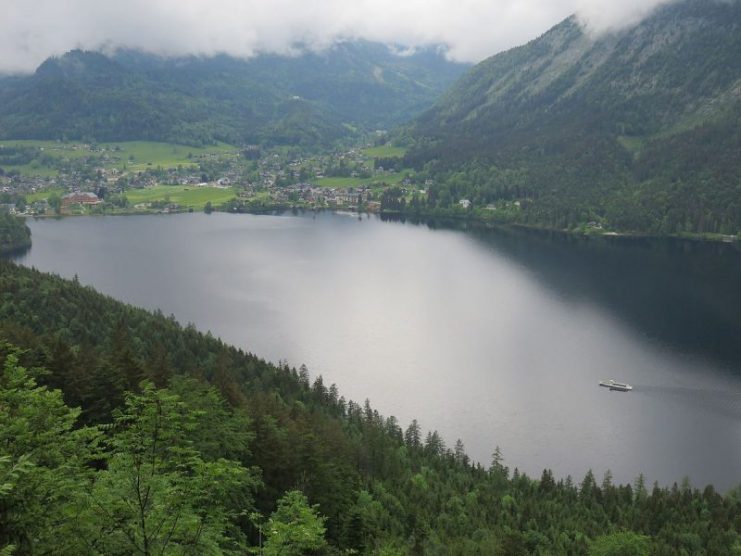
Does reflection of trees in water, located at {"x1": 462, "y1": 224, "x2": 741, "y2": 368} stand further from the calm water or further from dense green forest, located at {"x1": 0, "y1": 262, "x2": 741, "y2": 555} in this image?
dense green forest, located at {"x1": 0, "y1": 262, "x2": 741, "y2": 555}

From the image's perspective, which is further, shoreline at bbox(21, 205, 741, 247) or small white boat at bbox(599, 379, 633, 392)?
shoreline at bbox(21, 205, 741, 247)

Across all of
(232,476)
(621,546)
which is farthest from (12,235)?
(232,476)

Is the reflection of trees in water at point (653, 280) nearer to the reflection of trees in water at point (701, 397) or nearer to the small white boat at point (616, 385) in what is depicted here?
the reflection of trees in water at point (701, 397)

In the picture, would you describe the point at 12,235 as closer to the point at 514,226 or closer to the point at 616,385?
the point at 514,226

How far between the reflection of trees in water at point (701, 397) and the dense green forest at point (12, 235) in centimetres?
11679

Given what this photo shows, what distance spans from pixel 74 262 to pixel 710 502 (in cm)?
10902

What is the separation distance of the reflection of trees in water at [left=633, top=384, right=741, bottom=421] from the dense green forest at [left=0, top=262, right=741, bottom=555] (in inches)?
624

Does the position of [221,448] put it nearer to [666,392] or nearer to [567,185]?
[666,392]

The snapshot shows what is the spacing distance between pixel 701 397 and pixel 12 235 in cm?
12715

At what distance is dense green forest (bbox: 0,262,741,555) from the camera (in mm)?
14344

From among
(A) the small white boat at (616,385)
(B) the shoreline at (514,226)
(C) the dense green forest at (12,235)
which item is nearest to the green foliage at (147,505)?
(A) the small white boat at (616,385)

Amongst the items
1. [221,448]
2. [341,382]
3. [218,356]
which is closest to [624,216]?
[341,382]

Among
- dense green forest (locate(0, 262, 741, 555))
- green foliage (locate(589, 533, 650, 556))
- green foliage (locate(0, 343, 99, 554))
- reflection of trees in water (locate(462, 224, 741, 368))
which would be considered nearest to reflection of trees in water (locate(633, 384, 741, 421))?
reflection of trees in water (locate(462, 224, 741, 368))

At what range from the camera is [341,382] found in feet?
233
